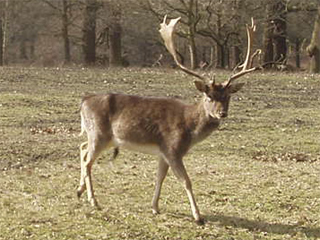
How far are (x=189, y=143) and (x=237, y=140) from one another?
5.98 meters

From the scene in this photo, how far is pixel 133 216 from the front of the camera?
8.54 m

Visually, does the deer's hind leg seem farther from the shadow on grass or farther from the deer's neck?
the shadow on grass

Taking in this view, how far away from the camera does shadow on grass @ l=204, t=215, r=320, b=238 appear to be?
328 inches

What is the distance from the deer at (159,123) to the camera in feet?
27.3

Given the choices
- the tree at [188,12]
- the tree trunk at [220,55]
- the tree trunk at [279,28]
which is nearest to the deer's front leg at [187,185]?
the tree at [188,12]

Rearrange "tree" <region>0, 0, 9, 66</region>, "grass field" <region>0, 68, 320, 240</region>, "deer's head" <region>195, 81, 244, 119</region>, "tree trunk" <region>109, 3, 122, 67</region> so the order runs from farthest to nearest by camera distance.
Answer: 1. "tree" <region>0, 0, 9, 66</region>
2. "tree trunk" <region>109, 3, 122, 67</region>
3. "grass field" <region>0, 68, 320, 240</region>
4. "deer's head" <region>195, 81, 244, 119</region>

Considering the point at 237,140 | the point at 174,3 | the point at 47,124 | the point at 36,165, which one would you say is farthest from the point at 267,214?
the point at 174,3

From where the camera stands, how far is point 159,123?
852 cm

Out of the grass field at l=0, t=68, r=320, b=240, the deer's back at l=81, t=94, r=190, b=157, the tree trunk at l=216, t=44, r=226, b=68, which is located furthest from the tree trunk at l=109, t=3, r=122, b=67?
the deer's back at l=81, t=94, r=190, b=157

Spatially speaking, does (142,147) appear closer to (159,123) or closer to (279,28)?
(159,123)

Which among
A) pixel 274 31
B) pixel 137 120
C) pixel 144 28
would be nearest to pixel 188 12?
pixel 274 31

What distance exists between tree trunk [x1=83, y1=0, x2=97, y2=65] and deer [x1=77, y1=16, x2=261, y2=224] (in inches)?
1071

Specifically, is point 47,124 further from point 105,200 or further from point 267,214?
point 267,214

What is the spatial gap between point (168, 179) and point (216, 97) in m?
A: 2.70
